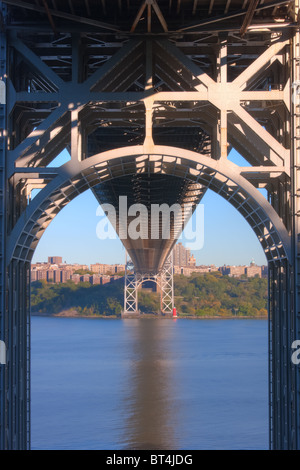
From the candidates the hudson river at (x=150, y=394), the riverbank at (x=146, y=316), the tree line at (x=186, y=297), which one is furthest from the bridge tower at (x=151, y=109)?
the tree line at (x=186, y=297)

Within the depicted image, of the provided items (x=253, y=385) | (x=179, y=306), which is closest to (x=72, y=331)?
(x=179, y=306)

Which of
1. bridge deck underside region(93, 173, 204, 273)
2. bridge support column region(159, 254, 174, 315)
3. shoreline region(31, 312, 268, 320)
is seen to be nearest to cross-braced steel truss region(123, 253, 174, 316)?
bridge support column region(159, 254, 174, 315)

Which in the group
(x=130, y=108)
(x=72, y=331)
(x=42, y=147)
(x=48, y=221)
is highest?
(x=130, y=108)

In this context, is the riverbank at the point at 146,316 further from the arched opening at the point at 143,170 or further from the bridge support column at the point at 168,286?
the arched opening at the point at 143,170

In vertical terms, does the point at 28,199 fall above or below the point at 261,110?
below

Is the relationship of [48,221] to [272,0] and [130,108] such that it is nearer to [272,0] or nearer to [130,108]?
[130,108]

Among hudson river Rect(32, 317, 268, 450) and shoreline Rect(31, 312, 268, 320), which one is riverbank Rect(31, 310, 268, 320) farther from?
A: hudson river Rect(32, 317, 268, 450)
